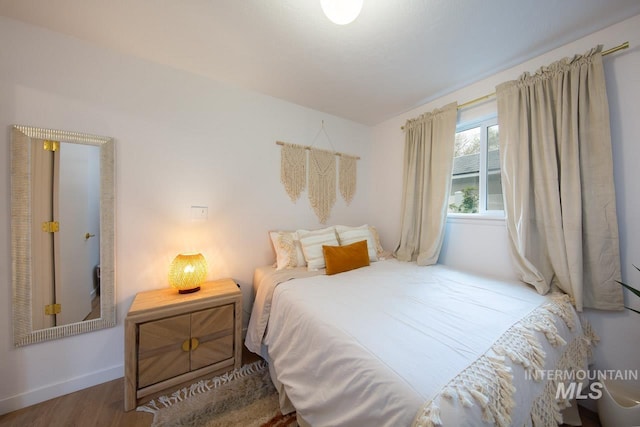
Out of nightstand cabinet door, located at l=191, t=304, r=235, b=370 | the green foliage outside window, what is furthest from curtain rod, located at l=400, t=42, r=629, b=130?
nightstand cabinet door, located at l=191, t=304, r=235, b=370

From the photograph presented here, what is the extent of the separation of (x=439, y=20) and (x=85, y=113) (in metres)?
2.46

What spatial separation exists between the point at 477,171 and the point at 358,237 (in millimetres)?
1352

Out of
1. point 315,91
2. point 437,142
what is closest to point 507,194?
point 437,142

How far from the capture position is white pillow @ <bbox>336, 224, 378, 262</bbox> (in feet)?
7.29

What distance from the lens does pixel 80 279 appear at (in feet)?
4.92

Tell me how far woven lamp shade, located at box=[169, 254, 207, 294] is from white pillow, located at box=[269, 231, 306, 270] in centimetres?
66

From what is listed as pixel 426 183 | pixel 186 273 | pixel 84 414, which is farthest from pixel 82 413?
pixel 426 183

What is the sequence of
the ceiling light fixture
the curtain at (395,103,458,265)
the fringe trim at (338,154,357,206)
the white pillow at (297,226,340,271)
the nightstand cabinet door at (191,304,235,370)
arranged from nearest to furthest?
the ceiling light fixture < the nightstand cabinet door at (191,304,235,370) < the white pillow at (297,226,340,271) < the curtain at (395,103,458,265) < the fringe trim at (338,154,357,206)

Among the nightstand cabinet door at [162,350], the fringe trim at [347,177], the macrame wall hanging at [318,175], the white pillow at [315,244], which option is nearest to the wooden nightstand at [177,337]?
the nightstand cabinet door at [162,350]

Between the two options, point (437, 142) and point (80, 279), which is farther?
point (437, 142)

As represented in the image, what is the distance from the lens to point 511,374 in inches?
30.8

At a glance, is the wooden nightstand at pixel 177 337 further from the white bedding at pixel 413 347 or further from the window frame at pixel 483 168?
the window frame at pixel 483 168

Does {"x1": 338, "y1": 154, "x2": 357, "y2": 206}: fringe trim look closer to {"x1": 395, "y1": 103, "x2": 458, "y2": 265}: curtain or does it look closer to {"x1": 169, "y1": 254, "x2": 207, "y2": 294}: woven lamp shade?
{"x1": 395, "y1": 103, "x2": 458, "y2": 265}: curtain

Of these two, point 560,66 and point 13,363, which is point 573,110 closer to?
point 560,66
